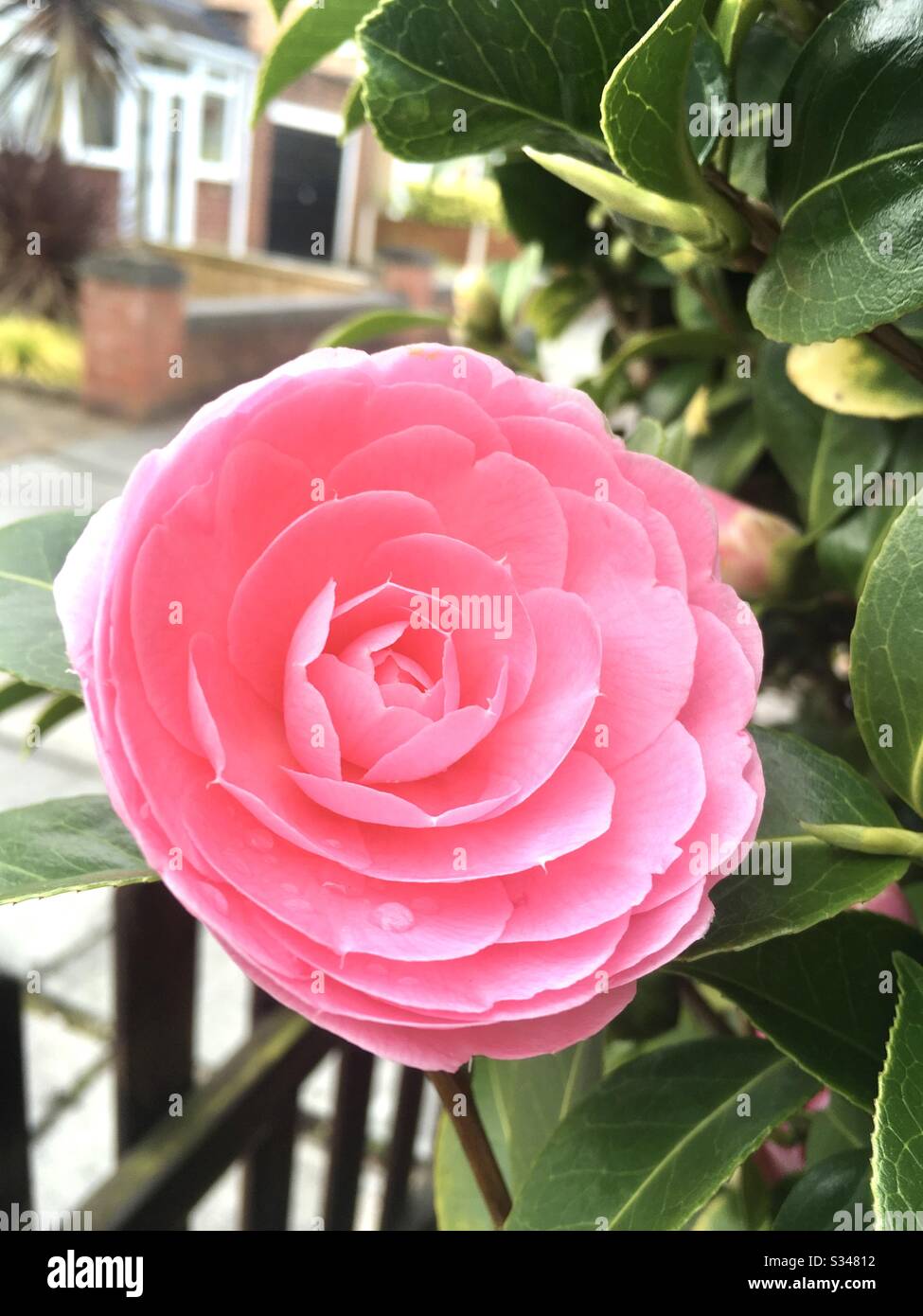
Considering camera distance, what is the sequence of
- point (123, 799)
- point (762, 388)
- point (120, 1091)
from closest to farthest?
point (123, 799) → point (762, 388) → point (120, 1091)

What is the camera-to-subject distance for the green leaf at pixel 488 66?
0.30m

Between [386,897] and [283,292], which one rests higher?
[283,292]

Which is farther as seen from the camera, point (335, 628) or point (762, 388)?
point (762, 388)

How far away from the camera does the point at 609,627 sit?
276 mm

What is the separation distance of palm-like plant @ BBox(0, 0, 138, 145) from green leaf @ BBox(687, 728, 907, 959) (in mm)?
8153

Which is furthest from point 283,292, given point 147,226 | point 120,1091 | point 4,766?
point 120,1091

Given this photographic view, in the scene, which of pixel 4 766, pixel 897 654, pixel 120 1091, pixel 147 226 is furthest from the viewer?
pixel 147 226

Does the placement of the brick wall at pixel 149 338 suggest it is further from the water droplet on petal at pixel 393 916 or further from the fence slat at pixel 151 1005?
the water droplet on petal at pixel 393 916

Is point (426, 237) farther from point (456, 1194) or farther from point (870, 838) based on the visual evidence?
point (870, 838)

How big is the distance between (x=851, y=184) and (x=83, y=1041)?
1557 mm

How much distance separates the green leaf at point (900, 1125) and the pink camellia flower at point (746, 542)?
23 centimetres

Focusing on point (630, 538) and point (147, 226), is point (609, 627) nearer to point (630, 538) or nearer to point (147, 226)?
point (630, 538)
